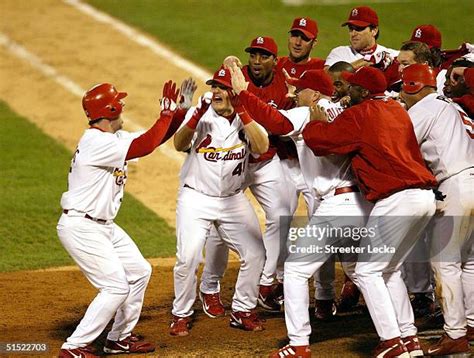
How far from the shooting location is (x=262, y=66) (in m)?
9.88

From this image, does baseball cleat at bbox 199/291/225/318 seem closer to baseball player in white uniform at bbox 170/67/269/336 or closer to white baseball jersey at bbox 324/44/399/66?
baseball player in white uniform at bbox 170/67/269/336

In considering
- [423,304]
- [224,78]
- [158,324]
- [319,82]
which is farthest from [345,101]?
[158,324]

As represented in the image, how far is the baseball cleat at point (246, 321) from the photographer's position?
30.1 feet

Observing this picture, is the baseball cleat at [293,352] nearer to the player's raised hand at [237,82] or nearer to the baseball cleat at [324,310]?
the baseball cleat at [324,310]

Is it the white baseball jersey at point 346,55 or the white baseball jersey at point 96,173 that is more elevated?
the white baseball jersey at point 346,55

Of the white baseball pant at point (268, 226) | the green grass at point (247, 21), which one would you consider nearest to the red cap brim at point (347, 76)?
the white baseball pant at point (268, 226)

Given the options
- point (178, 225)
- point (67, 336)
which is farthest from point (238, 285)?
point (67, 336)

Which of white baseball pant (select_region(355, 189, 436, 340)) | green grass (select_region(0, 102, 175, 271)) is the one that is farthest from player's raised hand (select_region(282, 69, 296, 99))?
green grass (select_region(0, 102, 175, 271))

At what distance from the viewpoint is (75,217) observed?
8.48 meters

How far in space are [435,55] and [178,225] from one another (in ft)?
9.18

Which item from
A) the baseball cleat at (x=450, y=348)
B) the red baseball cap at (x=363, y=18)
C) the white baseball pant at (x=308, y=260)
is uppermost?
the red baseball cap at (x=363, y=18)

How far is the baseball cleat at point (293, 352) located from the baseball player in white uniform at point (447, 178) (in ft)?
3.20

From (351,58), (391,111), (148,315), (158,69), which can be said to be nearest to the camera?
(391,111)

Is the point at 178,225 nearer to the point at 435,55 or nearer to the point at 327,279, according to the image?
the point at 327,279
